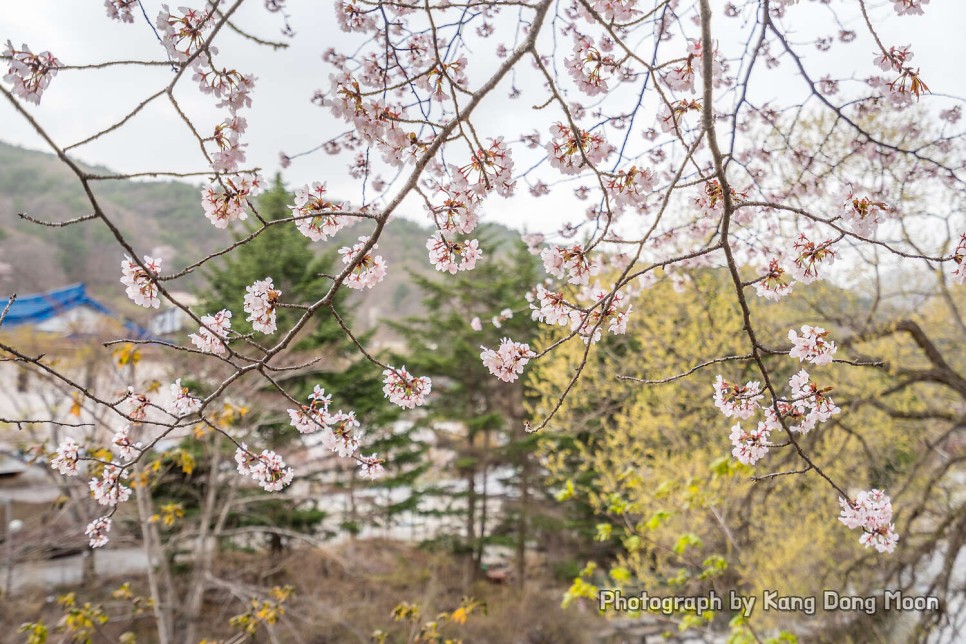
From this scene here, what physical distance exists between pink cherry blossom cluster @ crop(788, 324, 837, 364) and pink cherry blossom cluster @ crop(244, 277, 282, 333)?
3.68 ft

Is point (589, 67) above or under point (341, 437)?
above

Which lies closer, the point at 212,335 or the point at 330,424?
the point at 212,335

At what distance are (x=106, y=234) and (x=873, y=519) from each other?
1782cm

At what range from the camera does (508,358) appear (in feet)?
4.61

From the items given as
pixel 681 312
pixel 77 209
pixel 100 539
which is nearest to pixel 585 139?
pixel 100 539

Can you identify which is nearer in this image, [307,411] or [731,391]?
[307,411]

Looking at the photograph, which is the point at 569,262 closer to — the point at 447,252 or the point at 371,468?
the point at 447,252

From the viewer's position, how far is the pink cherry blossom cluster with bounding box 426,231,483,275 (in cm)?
124

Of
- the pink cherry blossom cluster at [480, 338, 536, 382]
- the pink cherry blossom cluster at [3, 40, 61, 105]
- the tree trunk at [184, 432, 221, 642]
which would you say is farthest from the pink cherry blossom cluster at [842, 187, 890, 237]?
the tree trunk at [184, 432, 221, 642]

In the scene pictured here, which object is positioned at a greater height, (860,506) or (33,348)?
(33,348)

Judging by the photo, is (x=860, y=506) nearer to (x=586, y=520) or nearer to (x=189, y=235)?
(x=586, y=520)

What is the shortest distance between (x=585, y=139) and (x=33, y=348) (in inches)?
240

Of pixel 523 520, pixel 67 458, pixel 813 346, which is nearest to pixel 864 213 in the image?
pixel 813 346

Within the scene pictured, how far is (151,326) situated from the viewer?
624 centimetres
